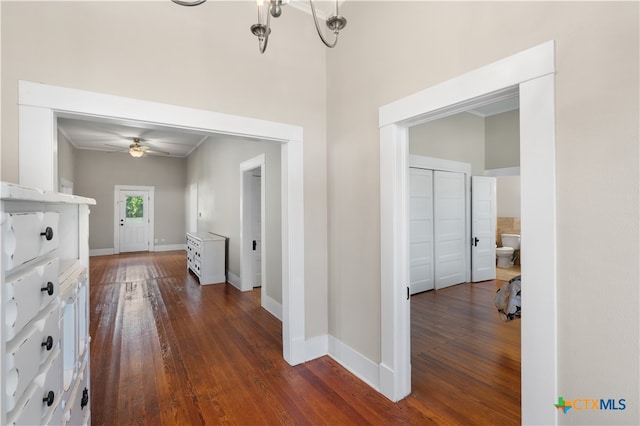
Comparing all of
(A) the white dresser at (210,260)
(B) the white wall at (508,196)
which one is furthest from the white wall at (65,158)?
(B) the white wall at (508,196)

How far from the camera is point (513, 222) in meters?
→ 7.67

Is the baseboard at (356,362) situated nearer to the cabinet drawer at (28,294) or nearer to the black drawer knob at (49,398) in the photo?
the black drawer knob at (49,398)

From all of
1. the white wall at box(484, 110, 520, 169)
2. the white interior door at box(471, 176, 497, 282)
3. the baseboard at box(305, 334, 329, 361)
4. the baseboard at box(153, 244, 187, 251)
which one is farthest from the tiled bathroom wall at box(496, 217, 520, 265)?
the baseboard at box(153, 244, 187, 251)

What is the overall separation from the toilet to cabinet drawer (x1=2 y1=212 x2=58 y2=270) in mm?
7979

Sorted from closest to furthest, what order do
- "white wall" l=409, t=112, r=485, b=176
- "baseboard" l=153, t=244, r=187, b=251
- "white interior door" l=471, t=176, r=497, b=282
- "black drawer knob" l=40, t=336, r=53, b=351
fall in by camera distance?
"black drawer knob" l=40, t=336, r=53, b=351, "white wall" l=409, t=112, r=485, b=176, "white interior door" l=471, t=176, r=497, b=282, "baseboard" l=153, t=244, r=187, b=251

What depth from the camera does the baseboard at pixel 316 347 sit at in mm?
2811

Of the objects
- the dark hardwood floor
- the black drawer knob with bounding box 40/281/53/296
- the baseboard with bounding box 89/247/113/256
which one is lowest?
the dark hardwood floor

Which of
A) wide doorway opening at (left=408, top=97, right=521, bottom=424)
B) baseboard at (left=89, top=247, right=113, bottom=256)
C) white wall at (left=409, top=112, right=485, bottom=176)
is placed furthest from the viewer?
baseboard at (left=89, top=247, right=113, bottom=256)

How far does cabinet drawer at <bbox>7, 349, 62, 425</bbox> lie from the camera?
78 cm

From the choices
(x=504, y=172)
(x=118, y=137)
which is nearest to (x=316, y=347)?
(x=504, y=172)

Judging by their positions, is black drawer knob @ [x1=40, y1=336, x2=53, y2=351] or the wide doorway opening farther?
the wide doorway opening

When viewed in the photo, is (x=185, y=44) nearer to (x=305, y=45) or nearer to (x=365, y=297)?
(x=305, y=45)

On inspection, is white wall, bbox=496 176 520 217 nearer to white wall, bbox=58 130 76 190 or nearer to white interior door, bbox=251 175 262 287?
white interior door, bbox=251 175 262 287

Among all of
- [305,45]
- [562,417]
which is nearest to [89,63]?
Result: [305,45]
